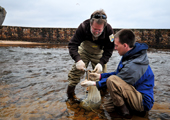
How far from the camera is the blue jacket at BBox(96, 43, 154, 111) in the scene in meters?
1.70

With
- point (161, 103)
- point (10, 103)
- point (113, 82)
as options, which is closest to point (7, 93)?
point (10, 103)

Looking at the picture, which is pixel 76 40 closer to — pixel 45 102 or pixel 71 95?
pixel 71 95

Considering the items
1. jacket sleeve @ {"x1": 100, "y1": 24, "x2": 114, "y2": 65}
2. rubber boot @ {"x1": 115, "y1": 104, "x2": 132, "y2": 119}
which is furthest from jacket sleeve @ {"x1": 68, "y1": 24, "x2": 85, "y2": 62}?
rubber boot @ {"x1": 115, "y1": 104, "x2": 132, "y2": 119}

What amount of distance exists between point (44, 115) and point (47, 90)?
3.36 ft

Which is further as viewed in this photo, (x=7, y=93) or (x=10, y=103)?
(x=7, y=93)

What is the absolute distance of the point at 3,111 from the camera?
6.56ft

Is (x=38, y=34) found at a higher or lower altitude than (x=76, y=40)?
higher

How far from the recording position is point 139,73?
1695 millimetres

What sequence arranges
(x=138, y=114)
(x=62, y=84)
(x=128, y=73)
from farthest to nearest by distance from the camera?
(x=62, y=84) < (x=138, y=114) < (x=128, y=73)

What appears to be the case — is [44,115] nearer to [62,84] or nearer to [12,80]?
[62,84]

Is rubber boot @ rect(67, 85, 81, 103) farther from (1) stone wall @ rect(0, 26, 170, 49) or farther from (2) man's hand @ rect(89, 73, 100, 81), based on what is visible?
(1) stone wall @ rect(0, 26, 170, 49)

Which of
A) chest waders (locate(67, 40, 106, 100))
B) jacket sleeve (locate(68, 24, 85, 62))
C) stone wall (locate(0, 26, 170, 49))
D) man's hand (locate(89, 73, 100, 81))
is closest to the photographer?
man's hand (locate(89, 73, 100, 81))

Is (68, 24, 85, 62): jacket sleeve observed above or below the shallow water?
above

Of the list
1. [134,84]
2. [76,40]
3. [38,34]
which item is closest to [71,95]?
[76,40]
